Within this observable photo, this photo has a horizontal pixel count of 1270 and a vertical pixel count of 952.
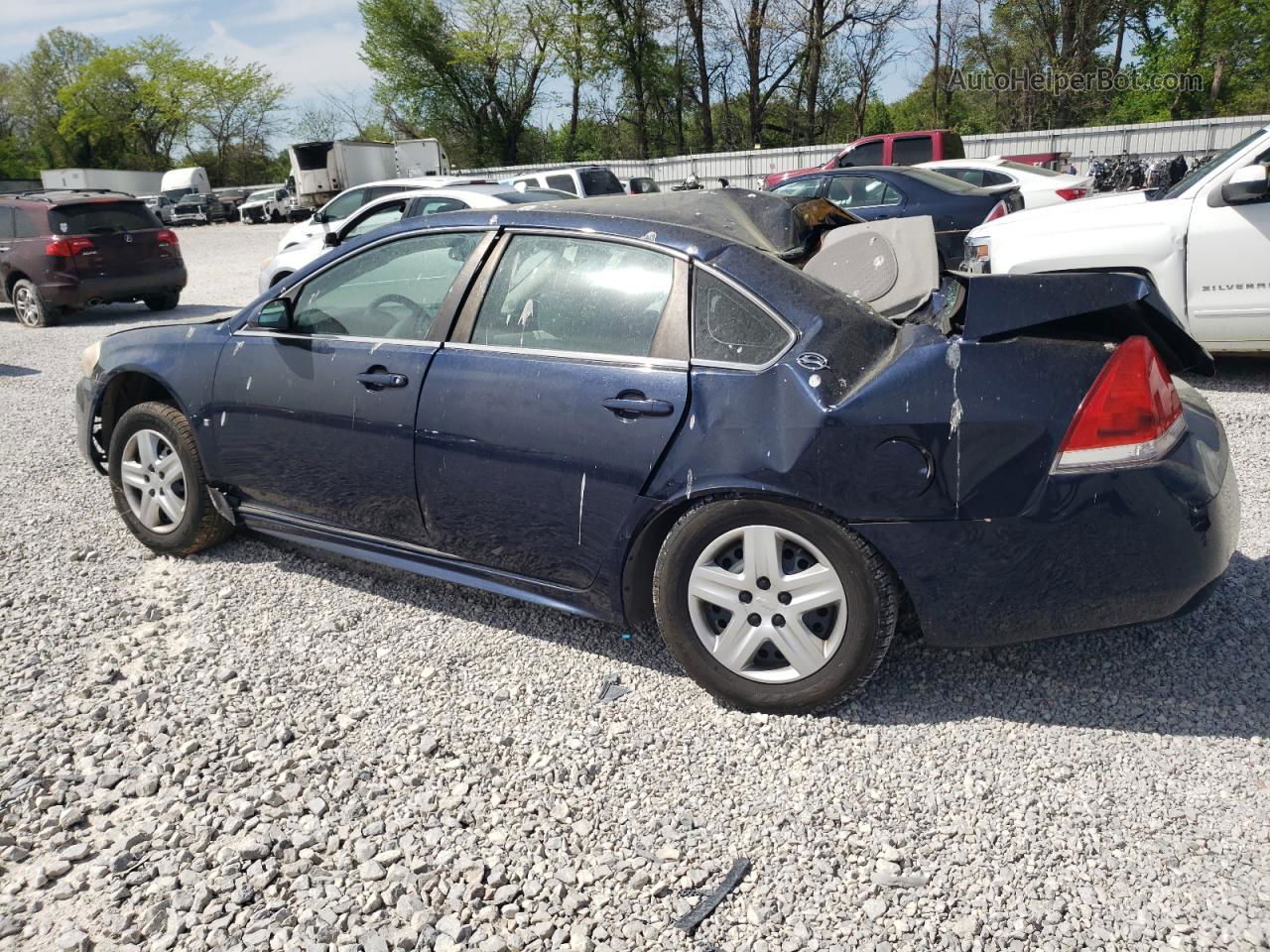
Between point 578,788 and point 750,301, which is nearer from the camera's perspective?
point 578,788

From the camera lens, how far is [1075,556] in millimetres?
2643

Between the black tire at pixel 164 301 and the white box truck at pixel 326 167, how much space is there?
→ 62.1 ft

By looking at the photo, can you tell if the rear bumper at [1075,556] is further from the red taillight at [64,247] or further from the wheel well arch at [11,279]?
the wheel well arch at [11,279]

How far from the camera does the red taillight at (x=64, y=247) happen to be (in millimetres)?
12523

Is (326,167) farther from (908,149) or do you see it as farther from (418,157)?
(908,149)

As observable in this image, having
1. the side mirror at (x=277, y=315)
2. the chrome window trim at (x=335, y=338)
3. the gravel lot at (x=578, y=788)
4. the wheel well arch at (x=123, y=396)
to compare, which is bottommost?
the gravel lot at (x=578, y=788)

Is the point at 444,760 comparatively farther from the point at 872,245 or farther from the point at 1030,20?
the point at 1030,20

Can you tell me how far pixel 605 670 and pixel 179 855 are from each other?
1412 millimetres

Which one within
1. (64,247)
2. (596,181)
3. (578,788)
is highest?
(596,181)

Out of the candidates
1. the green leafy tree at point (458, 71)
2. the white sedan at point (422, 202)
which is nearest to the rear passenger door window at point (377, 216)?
the white sedan at point (422, 202)

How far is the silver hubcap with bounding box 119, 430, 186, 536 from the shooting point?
435cm

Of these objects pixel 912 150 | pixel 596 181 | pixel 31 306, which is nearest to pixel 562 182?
pixel 596 181

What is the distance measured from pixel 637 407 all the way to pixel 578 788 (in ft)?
Result: 3.72

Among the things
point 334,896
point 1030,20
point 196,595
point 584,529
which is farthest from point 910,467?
point 1030,20
